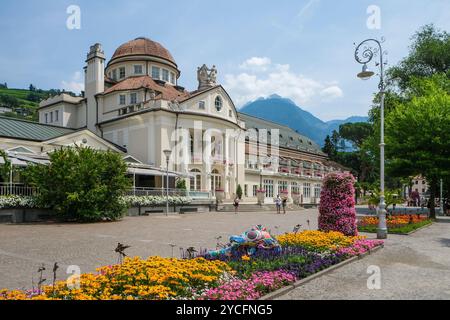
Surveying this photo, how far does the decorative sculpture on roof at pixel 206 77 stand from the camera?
44.0m

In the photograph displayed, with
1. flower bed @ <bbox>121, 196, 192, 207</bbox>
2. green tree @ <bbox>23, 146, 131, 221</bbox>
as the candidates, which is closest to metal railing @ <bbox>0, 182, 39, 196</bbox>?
green tree @ <bbox>23, 146, 131, 221</bbox>

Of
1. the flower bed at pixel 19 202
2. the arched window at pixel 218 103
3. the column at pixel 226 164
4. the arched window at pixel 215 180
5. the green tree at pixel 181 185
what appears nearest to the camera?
the flower bed at pixel 19 202

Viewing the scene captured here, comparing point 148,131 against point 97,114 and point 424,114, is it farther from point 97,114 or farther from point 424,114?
point 424,114

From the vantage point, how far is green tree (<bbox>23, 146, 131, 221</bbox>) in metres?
20.0

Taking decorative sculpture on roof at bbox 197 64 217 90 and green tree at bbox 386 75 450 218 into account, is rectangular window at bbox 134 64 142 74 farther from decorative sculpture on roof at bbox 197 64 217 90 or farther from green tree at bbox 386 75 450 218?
green tree at bbox 386 75 450 218

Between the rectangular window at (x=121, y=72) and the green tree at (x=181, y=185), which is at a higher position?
the rectangular window at (x=121, y=72)

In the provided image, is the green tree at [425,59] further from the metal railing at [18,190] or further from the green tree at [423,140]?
the metal railing at [18,190]

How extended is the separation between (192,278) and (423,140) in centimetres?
2420

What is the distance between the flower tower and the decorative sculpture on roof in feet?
106

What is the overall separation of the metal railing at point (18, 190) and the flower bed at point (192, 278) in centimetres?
1782

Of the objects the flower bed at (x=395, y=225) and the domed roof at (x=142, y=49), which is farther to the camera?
the domed roof at (x=142, y=49)

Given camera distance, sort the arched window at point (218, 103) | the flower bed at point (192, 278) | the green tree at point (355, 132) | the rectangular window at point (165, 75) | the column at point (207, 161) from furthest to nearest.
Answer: the green tree at point (355, 132)
the rectangular window at point (165, 75)
the arched window at point (218, 103)
the column at point (207, 161)
the flower bed at point (192, 278)

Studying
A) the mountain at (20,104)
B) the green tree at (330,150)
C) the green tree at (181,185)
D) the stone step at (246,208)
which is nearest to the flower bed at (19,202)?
the green tree at (181,185)

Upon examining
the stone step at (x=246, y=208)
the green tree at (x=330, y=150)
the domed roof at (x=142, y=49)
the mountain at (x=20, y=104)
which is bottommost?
the stone step at (x=246, y=208)
